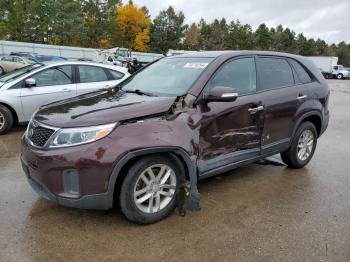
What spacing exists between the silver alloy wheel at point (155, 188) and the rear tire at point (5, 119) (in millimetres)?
4792

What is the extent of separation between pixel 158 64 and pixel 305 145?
2.56 metres

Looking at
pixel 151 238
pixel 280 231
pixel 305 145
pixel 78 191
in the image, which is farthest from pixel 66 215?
pixel 305 145

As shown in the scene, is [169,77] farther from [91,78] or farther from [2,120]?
[2,120]

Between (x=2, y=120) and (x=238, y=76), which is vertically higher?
(x=238, y=76)

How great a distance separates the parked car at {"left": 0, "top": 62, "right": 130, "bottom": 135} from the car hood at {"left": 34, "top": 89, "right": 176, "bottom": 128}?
3.62 m

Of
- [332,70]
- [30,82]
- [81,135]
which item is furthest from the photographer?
[332,70]

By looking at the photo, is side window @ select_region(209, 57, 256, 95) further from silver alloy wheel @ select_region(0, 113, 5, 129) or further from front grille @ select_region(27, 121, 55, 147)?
silver alloy wheel @ select_region(0, 113, 5, 129)

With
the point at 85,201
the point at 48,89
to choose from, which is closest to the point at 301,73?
the point at 85,201

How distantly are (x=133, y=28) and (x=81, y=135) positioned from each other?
225 ft

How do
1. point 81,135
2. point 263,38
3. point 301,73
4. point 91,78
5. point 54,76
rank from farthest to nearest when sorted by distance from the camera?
point 263,38 → point 91,78 → point 54,76 → point 301,73 → point 81,135

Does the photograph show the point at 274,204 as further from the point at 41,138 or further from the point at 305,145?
the point at 41,138

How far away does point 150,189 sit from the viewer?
11.6 ft

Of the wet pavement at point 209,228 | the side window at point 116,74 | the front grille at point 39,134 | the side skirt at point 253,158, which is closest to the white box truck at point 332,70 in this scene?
the side window at point 116,74

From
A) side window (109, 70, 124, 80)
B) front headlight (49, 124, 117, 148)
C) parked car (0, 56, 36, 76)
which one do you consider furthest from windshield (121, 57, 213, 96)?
parked car (0, 56, 36, 76)
